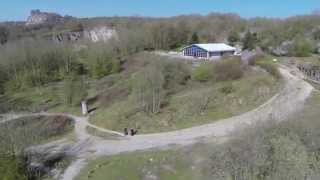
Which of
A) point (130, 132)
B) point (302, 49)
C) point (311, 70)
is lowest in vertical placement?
point (130, 132)

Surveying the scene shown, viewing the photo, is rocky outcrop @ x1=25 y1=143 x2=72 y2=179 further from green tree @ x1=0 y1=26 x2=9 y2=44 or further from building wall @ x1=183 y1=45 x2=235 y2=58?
green tree @ x1=0 y1=26 x2=9 y2=44

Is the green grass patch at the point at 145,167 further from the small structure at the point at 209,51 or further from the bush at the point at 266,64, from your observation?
the small structure at the point at 209,51

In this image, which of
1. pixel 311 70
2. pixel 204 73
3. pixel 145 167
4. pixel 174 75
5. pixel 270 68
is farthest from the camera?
pixel 174 75

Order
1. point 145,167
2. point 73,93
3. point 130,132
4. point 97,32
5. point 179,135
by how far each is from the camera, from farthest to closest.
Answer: point 97,32
point 73,93
point 130,132
point 179,135
point 145,167

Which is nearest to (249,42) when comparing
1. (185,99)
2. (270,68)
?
(270,68)

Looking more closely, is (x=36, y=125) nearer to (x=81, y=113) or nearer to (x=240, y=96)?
(x=81, y=113)

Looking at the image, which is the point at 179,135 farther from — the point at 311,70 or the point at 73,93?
the point at 311,70

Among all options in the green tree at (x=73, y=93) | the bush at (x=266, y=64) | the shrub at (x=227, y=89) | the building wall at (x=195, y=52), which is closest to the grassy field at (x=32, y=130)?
the green tree at (x=73, y=93)
